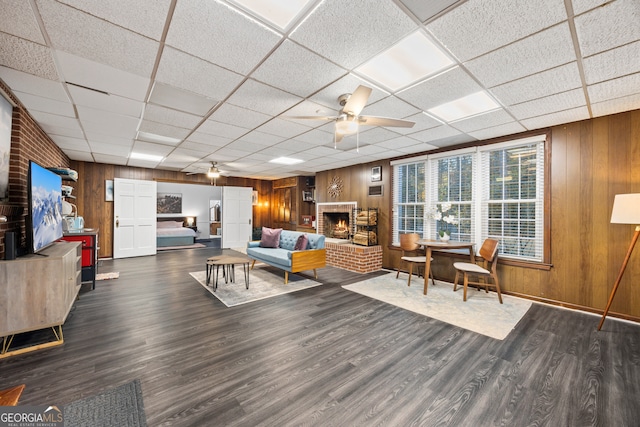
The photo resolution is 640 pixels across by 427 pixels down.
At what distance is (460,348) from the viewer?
97.3 inches

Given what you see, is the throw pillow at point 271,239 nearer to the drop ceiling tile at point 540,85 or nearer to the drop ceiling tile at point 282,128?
the drop ceiling tile at point 282,128

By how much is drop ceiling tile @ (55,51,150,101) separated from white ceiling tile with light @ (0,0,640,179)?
2 centimetres

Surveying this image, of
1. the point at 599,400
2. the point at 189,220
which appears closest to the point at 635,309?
the point at 599,400

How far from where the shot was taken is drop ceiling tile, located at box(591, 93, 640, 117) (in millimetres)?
2797

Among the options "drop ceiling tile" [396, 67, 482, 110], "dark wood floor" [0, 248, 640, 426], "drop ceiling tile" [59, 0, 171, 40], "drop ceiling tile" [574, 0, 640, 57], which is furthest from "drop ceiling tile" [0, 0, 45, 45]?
"drop ceiling tile" [574, 0, 640, 57]

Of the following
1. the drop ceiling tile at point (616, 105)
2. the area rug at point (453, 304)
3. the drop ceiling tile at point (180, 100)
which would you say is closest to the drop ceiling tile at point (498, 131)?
the drop ceiling tile at point (616, 105)

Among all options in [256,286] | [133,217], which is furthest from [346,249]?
[133,217]

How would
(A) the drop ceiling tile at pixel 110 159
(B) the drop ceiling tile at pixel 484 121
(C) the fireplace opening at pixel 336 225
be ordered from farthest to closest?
(C) the fireplace opening at pixel 336 225 → (A) the drop ceiling tile at pixel 110 159 → (B) the drop ceiling tile at pixel 484 121

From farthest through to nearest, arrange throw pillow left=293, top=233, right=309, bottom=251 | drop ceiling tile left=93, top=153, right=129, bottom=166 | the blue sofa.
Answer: drop ceiling tile left=93, top=153, right=129, bottom=166, throw pillow left=293, top=233, right=309, bottom=251, the blue sofa

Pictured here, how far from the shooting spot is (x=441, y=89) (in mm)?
2635

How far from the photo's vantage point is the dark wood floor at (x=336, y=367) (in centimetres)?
168

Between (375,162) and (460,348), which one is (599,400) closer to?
(460,348)

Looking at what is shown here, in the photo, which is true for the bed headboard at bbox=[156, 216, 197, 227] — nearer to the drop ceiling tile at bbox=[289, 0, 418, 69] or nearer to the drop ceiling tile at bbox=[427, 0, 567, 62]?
the drop ceiling tile at bbox=[289, 0, 418, 69]

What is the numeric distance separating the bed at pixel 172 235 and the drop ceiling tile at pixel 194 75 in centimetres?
775
